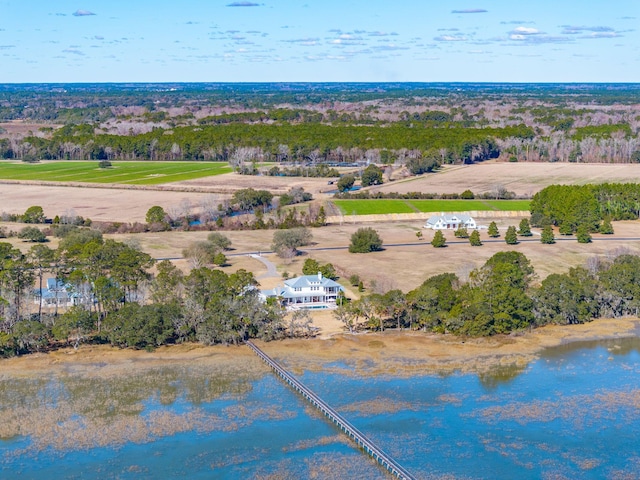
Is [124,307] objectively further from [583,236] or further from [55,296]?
[583,236]

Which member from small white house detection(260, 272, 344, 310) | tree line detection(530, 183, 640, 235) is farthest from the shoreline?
tree line detection(530, 183, 640, 235)

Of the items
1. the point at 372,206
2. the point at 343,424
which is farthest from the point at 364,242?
the point at 343,424

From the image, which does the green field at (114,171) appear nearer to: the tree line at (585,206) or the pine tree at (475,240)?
the tree line at (585,206)

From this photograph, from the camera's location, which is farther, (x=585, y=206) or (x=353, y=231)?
(x=353, y=231)

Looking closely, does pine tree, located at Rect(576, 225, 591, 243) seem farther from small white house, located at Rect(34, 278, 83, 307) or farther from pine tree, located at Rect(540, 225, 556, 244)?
small white house, located at Rect(34, 278, 83, 307)

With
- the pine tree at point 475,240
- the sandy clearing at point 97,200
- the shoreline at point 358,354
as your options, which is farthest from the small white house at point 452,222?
the shoreline at point 358,354

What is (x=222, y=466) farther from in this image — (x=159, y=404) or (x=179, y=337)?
(x=179, y=337)
